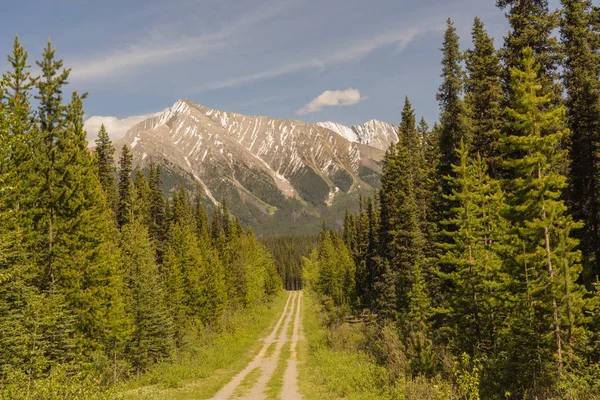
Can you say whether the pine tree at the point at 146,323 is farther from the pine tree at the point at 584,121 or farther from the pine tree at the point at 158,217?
the pine tree at the point at 158,217

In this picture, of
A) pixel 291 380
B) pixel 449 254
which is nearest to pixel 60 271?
pixel 291 380

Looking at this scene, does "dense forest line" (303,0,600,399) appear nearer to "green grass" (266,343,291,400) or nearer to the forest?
the forest

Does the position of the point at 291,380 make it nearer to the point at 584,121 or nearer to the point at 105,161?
the point at 584,121

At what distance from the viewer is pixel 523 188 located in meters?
15.6

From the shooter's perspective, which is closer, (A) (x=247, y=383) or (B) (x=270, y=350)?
(A) (x=247, y=383)

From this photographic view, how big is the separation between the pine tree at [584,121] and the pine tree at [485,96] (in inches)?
165

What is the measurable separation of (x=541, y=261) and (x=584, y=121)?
14.3 meters

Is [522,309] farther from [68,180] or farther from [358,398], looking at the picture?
[68,180]

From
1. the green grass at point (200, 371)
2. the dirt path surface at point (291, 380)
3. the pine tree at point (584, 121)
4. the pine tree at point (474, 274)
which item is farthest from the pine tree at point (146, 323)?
the pine tree at point (584, 121)

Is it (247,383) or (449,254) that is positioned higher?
(449,254)

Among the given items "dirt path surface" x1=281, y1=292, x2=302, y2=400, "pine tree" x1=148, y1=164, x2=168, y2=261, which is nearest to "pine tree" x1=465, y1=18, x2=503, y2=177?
"dirt path surface" x1=281, y1=292, x2=302, y2=400

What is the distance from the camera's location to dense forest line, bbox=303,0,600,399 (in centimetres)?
1448

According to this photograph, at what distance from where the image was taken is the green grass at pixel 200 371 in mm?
18922

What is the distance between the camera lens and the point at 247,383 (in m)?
21.9
